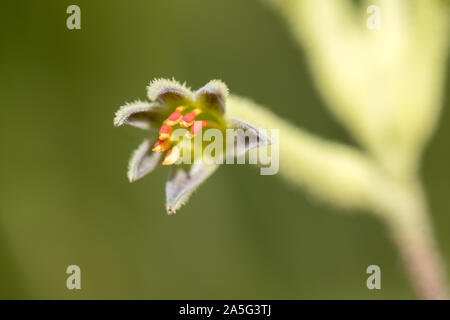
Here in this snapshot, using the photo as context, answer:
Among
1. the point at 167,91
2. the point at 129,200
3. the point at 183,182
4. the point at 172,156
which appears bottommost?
the point at 183,182

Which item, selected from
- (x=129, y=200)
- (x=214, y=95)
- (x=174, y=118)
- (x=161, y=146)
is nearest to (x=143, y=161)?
(x=161, y=146)

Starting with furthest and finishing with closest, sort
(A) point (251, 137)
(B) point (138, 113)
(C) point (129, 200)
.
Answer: (C) point (129, 200), (B) point (138, 113), (A) point (251, 137)

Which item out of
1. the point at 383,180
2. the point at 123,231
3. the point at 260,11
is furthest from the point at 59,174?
the point at 383,180

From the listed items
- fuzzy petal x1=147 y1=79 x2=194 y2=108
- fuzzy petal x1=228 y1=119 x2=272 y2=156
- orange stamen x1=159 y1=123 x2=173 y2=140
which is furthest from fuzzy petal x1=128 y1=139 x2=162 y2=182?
fuzzy petal x1=228 y1=119 x2=272 y2=156

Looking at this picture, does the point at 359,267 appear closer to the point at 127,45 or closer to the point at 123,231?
the point at 123,231

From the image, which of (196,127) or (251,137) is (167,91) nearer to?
(196,127)
